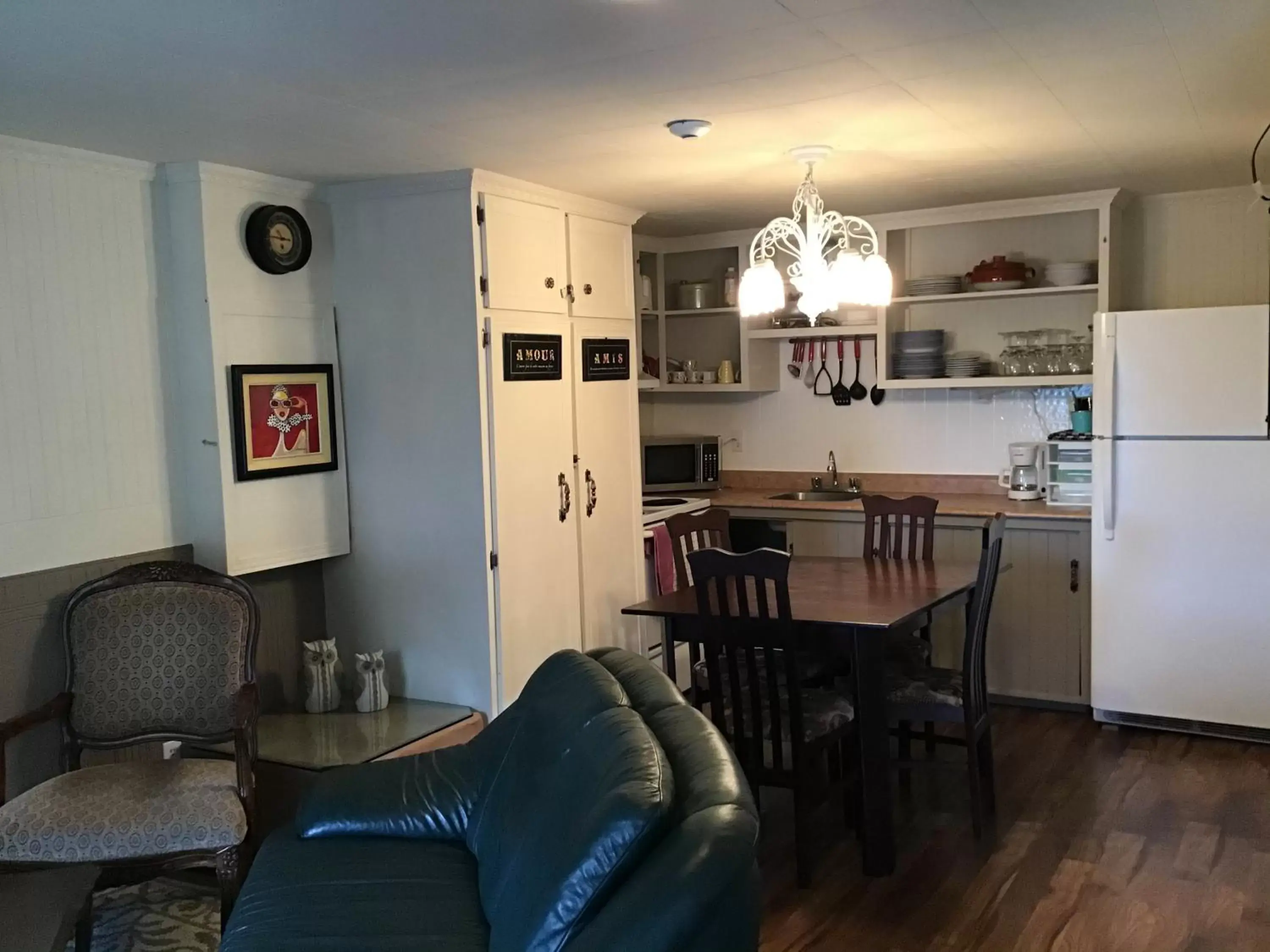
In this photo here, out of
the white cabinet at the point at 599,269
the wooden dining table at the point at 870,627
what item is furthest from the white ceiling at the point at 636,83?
the wooden dining table at the point at 870,627

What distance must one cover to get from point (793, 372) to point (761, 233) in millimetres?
2224

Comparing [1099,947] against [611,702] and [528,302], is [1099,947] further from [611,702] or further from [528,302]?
[528,302]

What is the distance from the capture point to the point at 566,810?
6.99 ft

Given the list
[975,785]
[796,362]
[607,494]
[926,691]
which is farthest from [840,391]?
[975,785]

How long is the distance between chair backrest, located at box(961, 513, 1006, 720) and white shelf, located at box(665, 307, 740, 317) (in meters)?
2.34

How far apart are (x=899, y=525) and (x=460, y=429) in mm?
1779

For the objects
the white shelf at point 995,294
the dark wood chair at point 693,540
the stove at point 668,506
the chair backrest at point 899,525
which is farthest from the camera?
the stove at point 668,506

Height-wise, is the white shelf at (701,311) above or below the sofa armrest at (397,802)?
above

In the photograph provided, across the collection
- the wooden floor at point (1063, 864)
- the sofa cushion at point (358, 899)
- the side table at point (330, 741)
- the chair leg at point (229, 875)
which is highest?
the sofa cushion at point (358, 899)

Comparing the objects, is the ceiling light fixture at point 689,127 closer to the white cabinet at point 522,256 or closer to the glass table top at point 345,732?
the white cabinet at point 522,256

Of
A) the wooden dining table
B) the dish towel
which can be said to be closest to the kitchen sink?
the dish towel

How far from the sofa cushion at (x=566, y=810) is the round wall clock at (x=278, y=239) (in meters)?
1.84

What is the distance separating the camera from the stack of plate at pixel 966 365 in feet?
→ 16.5

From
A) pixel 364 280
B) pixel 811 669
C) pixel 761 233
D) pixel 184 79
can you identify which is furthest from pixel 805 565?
pixel 184 79
